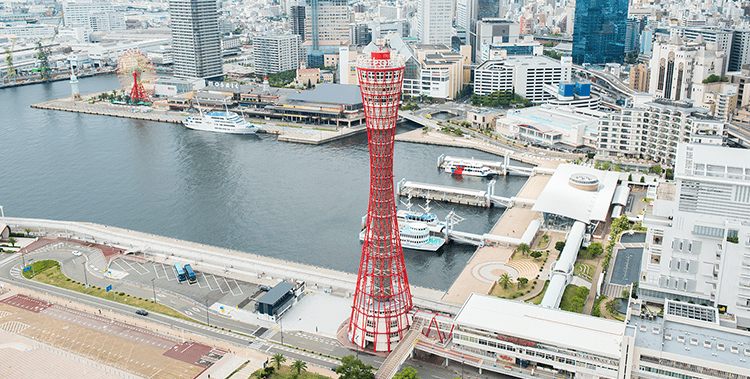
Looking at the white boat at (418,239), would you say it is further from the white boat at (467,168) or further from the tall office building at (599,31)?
the tall office building at (599,31)

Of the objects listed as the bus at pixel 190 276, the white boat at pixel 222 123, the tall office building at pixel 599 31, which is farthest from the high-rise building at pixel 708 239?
the tall office building at pixel 599 31

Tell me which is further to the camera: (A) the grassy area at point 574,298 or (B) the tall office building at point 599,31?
(B) the tall office building at point 599,31

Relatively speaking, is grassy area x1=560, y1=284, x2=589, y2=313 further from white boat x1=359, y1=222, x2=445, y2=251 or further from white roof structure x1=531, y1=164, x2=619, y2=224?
white boat x1=359, y1=222, x2=445, y2=251

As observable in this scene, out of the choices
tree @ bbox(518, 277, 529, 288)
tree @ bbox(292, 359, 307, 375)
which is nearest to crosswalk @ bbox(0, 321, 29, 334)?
tree @ bbox(292, 359, 307, 375)

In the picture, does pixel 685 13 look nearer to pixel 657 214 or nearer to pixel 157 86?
pixel 157 86

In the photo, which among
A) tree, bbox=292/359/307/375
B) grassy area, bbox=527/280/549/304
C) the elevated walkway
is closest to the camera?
the elevated walkway

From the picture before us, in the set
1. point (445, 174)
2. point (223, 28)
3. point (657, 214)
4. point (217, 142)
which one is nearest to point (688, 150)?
point (657, 214)
